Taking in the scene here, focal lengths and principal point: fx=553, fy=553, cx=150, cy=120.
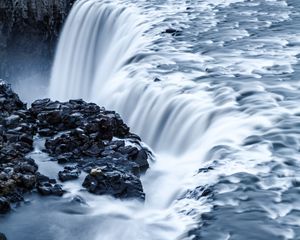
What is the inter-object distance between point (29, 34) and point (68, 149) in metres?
12.7

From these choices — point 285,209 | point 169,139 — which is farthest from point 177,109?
point 285,209

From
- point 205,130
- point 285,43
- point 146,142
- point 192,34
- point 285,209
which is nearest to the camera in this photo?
point 285,209

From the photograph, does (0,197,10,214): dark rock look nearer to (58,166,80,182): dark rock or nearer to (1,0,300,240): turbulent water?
(1,0,300,240): turbulent water

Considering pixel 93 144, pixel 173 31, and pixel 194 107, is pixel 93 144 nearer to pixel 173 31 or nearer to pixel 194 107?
pixel 194 107

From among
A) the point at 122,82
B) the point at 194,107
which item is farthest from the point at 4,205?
the point at 122,82

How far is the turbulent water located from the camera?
32.1 ft

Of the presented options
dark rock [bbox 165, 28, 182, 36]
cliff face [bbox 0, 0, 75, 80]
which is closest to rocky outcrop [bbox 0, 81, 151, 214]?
dark rock [bbox 165, 28, 182, 36]

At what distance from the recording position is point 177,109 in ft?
44.5

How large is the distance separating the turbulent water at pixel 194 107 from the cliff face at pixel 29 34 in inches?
32.1

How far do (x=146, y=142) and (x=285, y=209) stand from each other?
4.67 meters

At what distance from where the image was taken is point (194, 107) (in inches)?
523

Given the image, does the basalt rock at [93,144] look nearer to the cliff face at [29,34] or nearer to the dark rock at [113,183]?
the dark rock at [113,183]

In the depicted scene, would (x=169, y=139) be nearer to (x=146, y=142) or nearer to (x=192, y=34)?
(x=146, y=142)

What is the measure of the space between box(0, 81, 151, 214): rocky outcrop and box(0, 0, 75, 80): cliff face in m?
9.29
